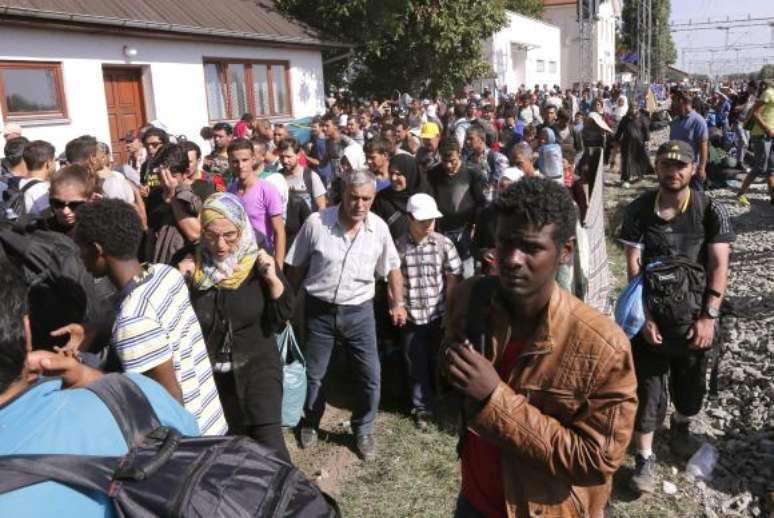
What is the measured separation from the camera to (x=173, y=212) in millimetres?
4223

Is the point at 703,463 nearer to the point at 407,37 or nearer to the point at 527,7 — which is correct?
the point at 407,37

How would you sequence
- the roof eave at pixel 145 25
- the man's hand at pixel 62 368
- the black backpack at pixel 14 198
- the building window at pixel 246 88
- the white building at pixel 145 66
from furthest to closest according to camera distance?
the building window at pixel 246 88, the white building at pixel 145 66, the roof eave at pixel 145 25, the black backpack at pixel 14 198, the man's hand at pixel 62 368

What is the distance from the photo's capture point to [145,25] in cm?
1166

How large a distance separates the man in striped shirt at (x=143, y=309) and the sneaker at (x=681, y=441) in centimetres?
315

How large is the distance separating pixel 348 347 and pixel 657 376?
1956 mm

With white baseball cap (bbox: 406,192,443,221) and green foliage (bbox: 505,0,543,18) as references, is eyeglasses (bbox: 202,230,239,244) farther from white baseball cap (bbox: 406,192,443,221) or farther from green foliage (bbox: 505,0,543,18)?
green foliage (bbox: 505,0,543,18)

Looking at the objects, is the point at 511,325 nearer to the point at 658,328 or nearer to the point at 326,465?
the point at 658,328

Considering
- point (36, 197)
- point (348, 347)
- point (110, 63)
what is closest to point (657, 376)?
point (348, 347)

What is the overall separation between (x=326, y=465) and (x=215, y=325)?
158cm

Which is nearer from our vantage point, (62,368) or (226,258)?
(62,368)

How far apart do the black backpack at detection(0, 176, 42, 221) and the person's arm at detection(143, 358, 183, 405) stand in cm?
239

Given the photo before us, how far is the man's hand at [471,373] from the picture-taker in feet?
6.03

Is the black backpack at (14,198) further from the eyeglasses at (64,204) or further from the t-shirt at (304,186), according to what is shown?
the t-shirt at (304,186)

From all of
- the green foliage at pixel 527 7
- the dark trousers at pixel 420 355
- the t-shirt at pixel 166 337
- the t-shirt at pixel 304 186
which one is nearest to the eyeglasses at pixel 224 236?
the t-shirt at pixel 166 337
